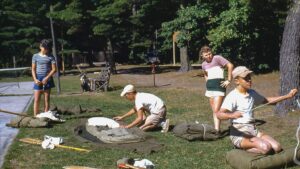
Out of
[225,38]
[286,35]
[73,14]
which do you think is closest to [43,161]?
[286,35]

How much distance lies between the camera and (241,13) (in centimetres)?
2206

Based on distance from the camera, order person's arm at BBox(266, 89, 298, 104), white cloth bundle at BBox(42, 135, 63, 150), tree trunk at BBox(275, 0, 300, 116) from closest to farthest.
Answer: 1. person's arm at BBox(266, 89, 298, 104)
2. white cloth bundle at BBox(42, 135, 63, 150)
3. tree trunk at BBox(275, 0, 300, 116)

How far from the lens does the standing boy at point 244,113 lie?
6.14m

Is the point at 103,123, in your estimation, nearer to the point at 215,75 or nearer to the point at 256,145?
the point at 215,75

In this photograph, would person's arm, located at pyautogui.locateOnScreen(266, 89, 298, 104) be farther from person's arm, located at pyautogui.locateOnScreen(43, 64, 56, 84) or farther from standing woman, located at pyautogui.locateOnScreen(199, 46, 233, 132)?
person's arm, located at pyautogui.locateOnScreen(43, 64, 56, 84)

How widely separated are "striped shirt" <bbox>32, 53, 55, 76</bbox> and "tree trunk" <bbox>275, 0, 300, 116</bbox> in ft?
16.1

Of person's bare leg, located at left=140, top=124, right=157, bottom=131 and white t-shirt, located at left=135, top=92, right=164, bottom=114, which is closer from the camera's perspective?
white t-shirt, located at left=135, top=92, right=164, bottom=114

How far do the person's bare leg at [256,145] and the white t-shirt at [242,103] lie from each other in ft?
0.85

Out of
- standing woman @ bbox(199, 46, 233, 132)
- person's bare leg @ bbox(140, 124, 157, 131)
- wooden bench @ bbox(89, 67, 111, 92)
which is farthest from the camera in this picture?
wooden bench @ bbox(89, 67, 111, 92)

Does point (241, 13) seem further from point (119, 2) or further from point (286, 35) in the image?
point (286, 35)

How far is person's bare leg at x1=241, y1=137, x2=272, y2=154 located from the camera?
613 centimetres

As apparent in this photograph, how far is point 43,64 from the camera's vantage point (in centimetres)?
1049

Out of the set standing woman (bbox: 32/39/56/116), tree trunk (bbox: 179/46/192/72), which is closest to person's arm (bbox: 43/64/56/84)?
standing woman (bbox: 32/39/56/116)

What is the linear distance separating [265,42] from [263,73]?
1583mm
